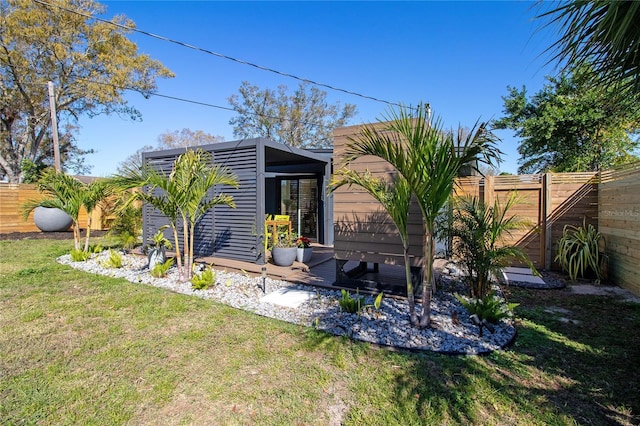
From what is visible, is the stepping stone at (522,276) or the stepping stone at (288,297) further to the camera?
the stepping stone at (522,276)

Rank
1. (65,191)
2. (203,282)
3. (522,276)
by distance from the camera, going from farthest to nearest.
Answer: (65,191)
(522,276)
(203,282)

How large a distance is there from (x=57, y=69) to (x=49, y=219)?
345 inches

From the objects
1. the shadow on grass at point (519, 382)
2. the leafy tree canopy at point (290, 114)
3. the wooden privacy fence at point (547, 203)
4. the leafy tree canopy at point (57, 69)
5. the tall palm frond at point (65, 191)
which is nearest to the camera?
the shadow on grass at point (519, 382)

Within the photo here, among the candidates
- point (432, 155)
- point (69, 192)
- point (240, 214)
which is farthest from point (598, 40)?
point (69, 192)

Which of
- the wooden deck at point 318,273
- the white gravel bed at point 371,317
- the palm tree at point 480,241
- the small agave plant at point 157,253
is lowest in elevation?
the white gravel bed at point 371,317

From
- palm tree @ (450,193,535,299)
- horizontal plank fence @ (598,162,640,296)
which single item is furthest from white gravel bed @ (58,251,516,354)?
horizontal plank fence @ (598,162,640,296)

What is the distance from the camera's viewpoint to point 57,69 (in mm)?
15219

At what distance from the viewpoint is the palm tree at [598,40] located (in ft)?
5.01

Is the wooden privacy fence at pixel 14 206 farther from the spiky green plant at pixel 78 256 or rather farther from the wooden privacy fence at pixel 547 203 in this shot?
the wooden privacy fence at pixel 547 203

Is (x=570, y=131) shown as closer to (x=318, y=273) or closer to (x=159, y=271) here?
(x=318, y=273)

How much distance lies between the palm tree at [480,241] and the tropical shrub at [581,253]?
252 cm

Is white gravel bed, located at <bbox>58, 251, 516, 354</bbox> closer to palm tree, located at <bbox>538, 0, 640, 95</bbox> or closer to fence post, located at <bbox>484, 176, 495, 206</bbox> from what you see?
palm tree, located at <bbox>538, 0, 640, 95</bbox>

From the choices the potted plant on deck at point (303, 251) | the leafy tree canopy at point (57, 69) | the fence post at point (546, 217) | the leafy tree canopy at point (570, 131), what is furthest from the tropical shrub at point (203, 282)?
the leafy tree canopy at point (57, 69)

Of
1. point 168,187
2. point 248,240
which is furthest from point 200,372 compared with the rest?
point 248,240
